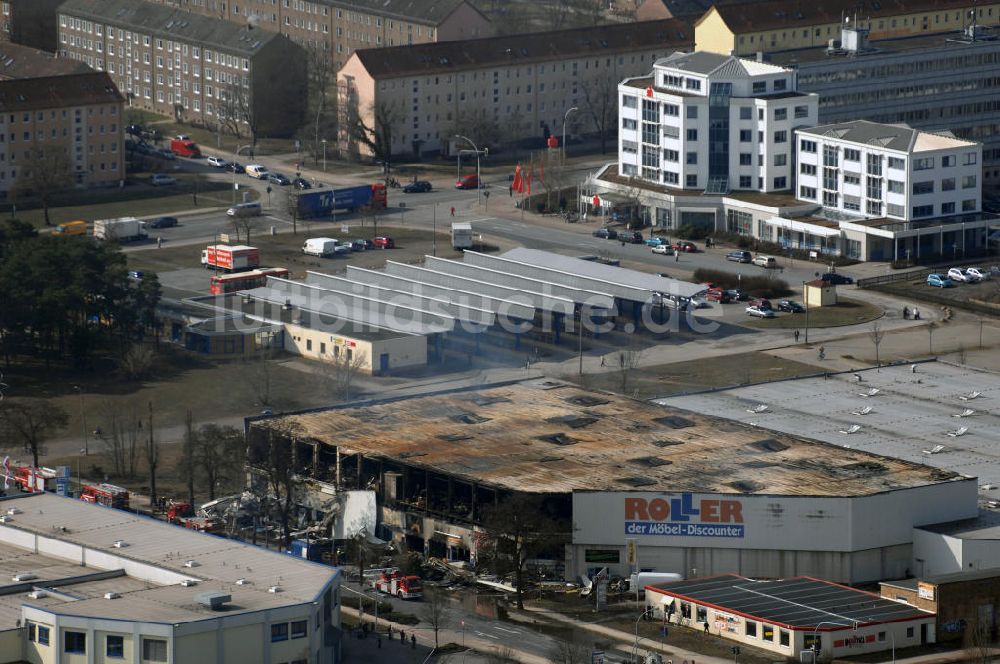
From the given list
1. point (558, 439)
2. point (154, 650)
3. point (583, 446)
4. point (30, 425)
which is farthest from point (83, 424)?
point (154, 650)

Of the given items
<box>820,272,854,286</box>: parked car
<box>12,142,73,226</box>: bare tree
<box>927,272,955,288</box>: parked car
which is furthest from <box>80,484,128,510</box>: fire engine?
<box>12,142,73,226</box>: bare tree

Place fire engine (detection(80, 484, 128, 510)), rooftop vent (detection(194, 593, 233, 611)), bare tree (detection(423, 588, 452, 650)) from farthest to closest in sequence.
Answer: fire engine (detection(80, 484, 128, 510)) → bare tree (detection(423, 588, 452, 650)) → rooftop vent (detection(194, 593, 233, 611))

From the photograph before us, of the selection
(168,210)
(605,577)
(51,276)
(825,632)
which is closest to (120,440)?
(51,276)

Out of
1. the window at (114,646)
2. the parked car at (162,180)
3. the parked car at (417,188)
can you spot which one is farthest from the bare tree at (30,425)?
the parked car at (417,188)

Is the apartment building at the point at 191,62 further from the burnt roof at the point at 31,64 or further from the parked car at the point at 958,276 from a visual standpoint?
the parked car at the point at 958,276

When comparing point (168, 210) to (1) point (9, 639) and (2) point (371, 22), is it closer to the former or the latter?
(2) point (371, 22)

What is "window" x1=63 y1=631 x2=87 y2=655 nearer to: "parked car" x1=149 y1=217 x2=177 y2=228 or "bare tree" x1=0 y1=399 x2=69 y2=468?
"bare tree" x1=0 y1=399 x2=69 y2=468

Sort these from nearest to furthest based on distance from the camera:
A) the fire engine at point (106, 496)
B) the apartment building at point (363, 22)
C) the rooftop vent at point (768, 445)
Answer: the rooftop vent at point (768, 445)
the fire engine at point (106, 496)
the apartment building at point (363, 22)
